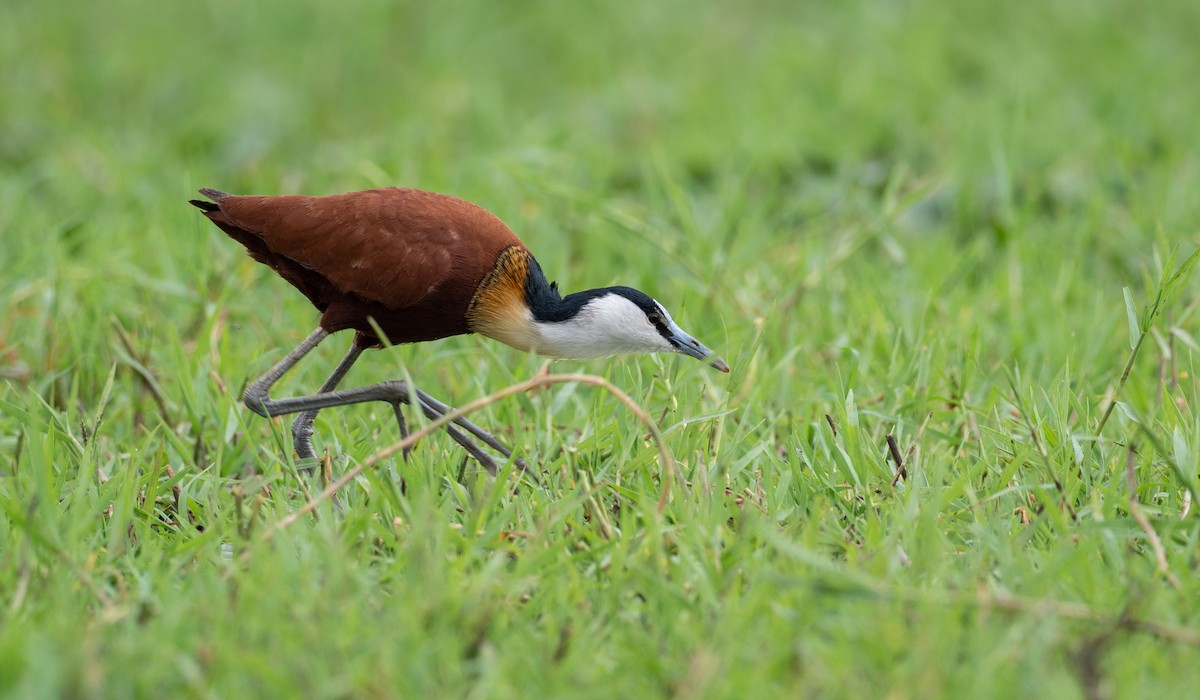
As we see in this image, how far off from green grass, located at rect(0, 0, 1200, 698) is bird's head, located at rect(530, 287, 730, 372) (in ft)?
0.35

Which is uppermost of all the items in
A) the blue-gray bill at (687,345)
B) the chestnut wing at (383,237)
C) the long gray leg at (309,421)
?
the chestnut wing at (383,237)

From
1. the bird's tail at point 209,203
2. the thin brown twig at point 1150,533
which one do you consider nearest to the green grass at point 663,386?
the thin brown twig at point 1150,533

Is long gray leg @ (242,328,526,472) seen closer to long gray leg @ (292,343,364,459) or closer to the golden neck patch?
long gray leg @ (292,343,364,459)

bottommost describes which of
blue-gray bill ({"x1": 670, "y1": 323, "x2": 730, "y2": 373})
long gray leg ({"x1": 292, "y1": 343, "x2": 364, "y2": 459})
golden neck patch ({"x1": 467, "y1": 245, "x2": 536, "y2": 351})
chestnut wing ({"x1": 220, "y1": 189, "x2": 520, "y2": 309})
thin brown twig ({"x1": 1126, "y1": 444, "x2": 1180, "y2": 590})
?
long gray leg ({"x1": 292, "y1": 343, "x2": 364, "y2": 459})

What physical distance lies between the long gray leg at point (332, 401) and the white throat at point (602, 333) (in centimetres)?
30

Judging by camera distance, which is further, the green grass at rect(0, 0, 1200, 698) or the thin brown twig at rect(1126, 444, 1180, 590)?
the thin brown twig at rect(1126, 444, 1180, 590)

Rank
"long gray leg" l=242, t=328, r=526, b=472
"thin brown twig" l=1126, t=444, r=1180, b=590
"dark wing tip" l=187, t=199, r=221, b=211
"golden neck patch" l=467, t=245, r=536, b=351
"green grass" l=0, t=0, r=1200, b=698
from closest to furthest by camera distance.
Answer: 1. "green grass" l=0, t=0, r=1200, b=698
2. "thin brown twig" l=1126, t=444, r=1180, b=590
3. "long gray leg" l=242, t=328, r=526, b=472
4. "golden neck patch" l=467, t=245, r=536, b=351
5. "dark wing tip" l=187, t=199, r=221, b=211

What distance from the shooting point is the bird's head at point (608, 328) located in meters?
3.46

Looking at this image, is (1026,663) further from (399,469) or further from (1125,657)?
(399,469)

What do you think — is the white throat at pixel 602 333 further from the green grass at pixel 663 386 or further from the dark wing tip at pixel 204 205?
the dark wing tip at pixel 204 205

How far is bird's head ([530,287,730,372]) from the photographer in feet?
11.3

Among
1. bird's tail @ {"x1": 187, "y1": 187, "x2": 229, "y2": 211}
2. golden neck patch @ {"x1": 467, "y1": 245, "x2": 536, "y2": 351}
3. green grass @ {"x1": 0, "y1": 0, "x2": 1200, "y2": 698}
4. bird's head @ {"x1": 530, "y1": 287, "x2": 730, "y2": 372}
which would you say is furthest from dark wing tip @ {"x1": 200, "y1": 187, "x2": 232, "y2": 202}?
bird's head @ {"x1": 530, "y1": 287, "x2": 730, "y2": 372}

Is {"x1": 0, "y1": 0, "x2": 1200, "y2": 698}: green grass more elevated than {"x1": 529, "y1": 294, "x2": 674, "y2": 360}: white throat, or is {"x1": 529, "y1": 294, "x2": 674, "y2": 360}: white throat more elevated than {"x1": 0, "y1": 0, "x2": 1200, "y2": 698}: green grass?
{"x1": 529, "y1": 294, "x2": 674, "y2": 360}: white throat

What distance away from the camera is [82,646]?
2.29 meters
